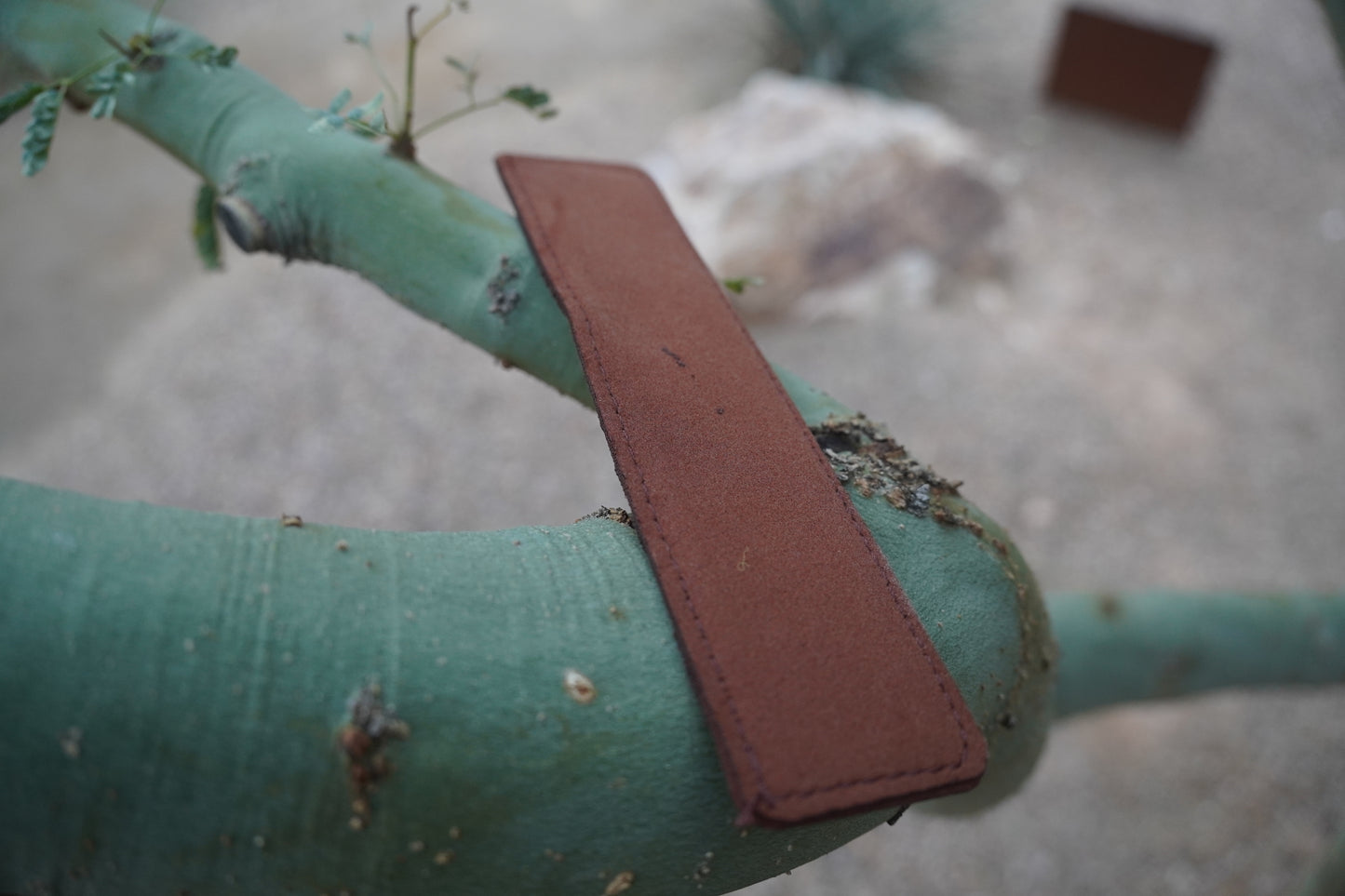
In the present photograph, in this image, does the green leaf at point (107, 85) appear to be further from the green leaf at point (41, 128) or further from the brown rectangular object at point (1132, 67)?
the brown rectangular object at point (1132, 67)

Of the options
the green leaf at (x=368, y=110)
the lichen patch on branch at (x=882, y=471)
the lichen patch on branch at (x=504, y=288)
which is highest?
the green leaf at (x=368, y=110)

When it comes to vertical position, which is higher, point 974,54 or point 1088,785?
point 974,54

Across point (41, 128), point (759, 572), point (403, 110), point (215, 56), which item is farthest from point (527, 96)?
point (759, 572)

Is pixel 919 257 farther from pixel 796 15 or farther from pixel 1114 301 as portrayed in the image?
Result: pixel 796 15

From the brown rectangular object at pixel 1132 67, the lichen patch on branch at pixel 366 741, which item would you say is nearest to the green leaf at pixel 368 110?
the lichen patch on branch at pixel 366 741

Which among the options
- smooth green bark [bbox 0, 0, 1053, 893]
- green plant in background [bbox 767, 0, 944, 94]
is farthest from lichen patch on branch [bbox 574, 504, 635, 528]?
green plant in background [bbox 767, 0, 944, 94]

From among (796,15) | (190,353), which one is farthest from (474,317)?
(796,15)

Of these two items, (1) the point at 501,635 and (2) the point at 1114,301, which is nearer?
(1) the point at 501,635

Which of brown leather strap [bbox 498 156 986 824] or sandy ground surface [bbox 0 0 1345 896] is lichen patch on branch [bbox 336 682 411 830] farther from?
sandy ground surface [bbox 0 0 1345 896]
